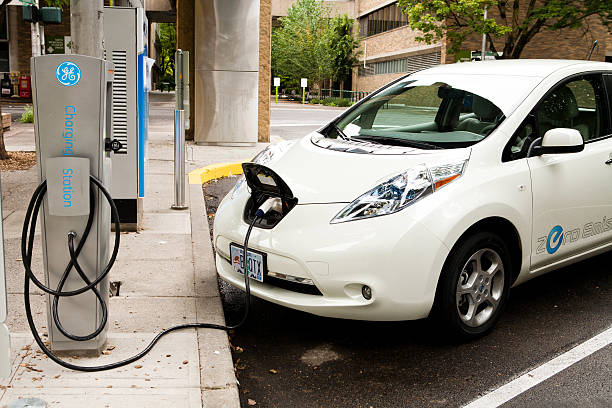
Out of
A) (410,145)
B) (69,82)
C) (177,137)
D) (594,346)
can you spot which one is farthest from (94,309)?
(177,137)

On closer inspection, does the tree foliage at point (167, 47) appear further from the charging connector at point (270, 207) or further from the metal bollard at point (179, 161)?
the charging connector at point (270, 207)

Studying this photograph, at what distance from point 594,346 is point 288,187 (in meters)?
2.13

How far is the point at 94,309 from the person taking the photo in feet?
12.0

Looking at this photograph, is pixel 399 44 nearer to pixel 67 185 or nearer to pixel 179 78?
pixel 179 78

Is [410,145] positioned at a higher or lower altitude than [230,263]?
higher

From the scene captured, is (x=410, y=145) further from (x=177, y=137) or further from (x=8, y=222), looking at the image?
(x=8, y=222)

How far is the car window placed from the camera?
4.46 meters

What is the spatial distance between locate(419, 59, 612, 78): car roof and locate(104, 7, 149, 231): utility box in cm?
258

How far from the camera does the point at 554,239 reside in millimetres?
4555

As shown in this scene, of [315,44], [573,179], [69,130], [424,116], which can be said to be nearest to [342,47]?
[315,44]

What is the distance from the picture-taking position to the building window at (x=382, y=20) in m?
51.6

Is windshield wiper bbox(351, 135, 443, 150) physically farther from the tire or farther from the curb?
the curb

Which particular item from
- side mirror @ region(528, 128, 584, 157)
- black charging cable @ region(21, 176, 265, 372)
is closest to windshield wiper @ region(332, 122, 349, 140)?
side mirror @ region(528, 128, 584, 157)

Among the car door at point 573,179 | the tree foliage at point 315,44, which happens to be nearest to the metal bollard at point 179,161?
the car door at point 573,179
